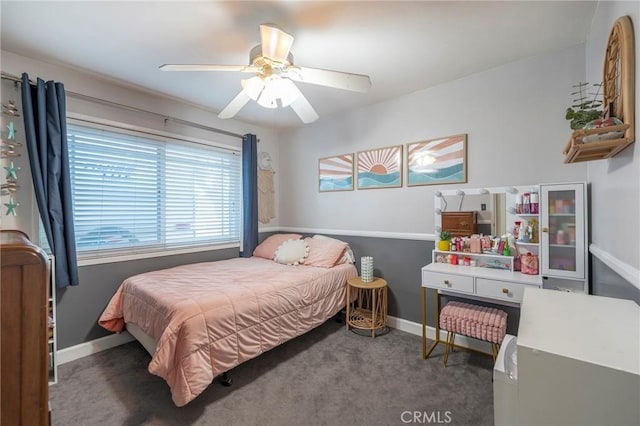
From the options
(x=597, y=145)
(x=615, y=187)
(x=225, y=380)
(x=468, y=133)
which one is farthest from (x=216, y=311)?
(x=468, y=133)

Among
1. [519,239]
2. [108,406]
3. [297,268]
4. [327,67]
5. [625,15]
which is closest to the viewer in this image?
[625,15]

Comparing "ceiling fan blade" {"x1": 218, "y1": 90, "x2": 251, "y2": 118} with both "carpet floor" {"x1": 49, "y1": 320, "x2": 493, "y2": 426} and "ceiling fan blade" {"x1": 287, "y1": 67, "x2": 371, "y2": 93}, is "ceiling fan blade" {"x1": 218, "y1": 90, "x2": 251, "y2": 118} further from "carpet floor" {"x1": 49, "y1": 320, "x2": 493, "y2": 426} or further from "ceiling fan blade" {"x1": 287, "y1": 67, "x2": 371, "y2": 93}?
"carpet floor" {"x1": 49, "y1": 320, "x2": 493, "y2": 426}

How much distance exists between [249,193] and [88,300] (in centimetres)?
186

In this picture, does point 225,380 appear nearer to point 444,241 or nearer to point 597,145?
point 444,241

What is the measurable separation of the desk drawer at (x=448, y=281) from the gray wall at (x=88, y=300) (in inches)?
105

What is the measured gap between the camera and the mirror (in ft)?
7.39

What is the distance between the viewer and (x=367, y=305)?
312cm

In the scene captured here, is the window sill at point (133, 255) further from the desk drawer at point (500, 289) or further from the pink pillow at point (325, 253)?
the desk drawer at point (500, 289)

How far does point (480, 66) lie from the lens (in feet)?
7.48

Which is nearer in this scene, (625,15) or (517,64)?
(625,15)

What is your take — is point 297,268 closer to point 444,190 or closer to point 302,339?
point 302,339

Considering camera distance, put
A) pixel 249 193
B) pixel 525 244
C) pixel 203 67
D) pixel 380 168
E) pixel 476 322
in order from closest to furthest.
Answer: pixel 203 67 < pixel 476 322 < pixel 525 244 < pixel 380 168 < pixel 249 193

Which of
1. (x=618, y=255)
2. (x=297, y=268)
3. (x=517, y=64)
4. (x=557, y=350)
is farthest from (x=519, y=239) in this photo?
(x=297, y=268)

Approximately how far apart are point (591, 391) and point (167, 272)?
9.27 feet
